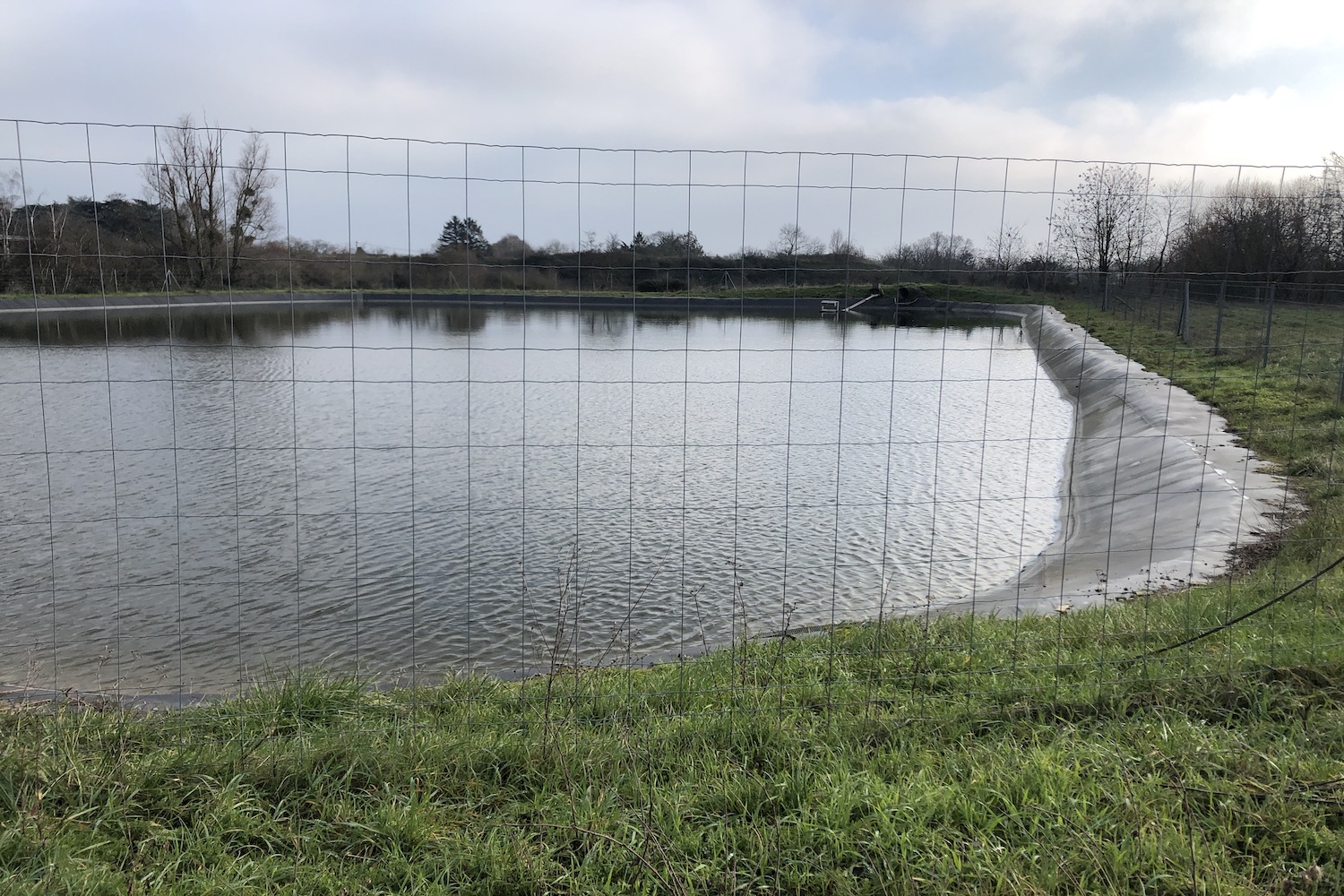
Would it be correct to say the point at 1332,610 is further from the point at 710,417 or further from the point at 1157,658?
the point at 710,417

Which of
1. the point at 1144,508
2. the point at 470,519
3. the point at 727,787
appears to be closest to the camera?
the point at 727,787

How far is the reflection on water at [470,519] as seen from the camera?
6.73 meters

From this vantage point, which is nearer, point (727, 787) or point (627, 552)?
point (727, 787)

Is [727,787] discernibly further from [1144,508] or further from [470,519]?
[1144,508]

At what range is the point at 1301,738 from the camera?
3.31 meters

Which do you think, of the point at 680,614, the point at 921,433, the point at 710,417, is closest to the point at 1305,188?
the point at 680,614

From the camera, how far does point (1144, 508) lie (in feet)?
33.8

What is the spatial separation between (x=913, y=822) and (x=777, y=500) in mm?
8258

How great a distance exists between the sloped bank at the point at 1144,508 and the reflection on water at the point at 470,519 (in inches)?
21.5

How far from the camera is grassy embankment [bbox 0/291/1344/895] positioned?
103 inches

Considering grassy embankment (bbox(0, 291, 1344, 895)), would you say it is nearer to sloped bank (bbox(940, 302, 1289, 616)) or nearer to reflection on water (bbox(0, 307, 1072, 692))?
reflection on water (bbox(0, 307, 1072, 692))

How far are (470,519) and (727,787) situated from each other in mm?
6096

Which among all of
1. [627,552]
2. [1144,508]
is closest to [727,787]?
[627,552]

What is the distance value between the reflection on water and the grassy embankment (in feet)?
2.97
